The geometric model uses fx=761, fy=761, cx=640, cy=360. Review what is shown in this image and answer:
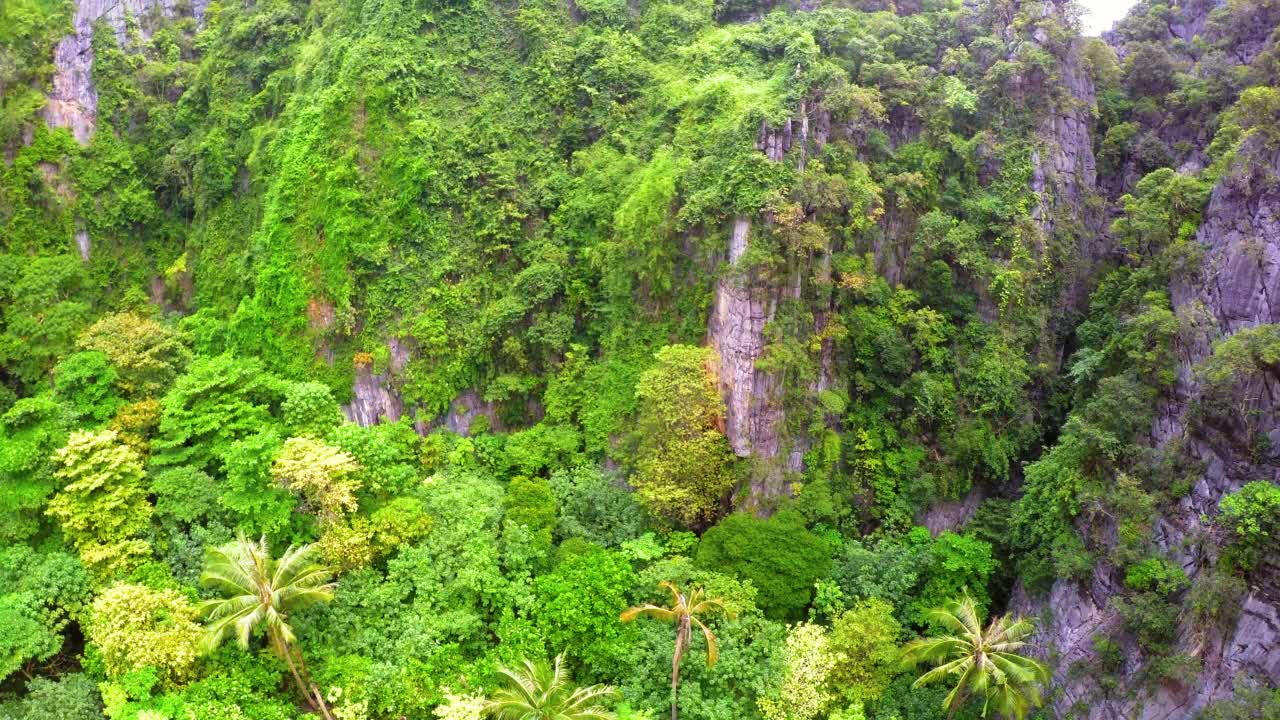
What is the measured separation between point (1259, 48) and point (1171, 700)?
70.7 ft

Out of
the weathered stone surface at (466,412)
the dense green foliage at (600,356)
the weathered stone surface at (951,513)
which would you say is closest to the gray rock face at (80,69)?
the dense green foliage at (600,356)

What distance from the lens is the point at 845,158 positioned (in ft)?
76.1

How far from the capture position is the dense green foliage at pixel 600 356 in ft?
59.1

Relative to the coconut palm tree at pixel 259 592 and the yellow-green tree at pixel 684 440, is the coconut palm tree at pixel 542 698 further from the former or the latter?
the yellow-green tree at pixel 684 440

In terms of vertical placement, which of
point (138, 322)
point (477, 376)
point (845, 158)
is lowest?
point (477, 376)

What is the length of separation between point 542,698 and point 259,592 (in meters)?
6.67

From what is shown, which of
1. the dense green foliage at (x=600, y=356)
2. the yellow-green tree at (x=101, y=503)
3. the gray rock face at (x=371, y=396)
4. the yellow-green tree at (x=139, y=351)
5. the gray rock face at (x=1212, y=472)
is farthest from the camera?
the gray rock face at (x=371, y=396)

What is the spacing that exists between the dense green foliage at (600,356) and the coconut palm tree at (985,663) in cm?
18

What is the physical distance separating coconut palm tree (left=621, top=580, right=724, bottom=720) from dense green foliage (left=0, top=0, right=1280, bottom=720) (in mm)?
134

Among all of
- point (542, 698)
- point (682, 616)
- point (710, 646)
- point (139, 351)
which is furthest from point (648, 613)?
point (139, 351)

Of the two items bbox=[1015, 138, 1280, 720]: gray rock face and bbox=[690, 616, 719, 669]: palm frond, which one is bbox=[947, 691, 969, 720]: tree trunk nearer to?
bbox=[1015, 138, 1280, 720]: gray rock face

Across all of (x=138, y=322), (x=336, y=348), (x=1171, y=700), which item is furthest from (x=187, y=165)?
(x=1171, y=700)

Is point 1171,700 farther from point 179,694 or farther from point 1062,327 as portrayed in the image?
point 179,694

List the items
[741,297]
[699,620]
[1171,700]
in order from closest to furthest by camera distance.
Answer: [1171,700] < [699,620] < [741,297]
